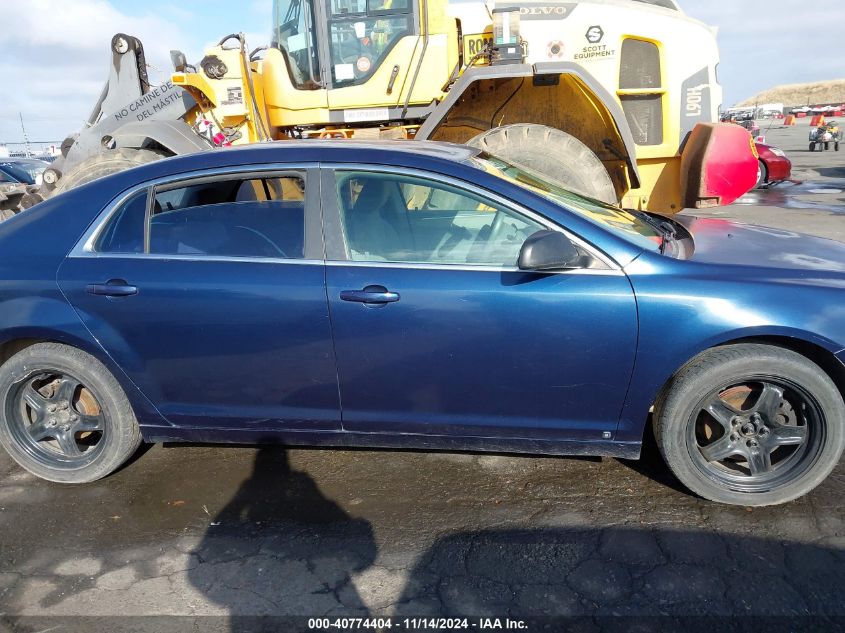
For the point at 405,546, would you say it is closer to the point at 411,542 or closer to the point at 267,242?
the point at 411,542

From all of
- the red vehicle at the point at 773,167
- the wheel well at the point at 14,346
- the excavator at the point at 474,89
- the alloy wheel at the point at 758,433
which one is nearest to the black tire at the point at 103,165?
the excavator at the point at 474,89

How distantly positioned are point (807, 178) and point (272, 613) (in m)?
19.5

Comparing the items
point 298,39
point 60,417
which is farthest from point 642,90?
point 60,417

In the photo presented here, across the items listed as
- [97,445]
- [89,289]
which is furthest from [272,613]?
[89,289]

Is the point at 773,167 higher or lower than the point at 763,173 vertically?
higher

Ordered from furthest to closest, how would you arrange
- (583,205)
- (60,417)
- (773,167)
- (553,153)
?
1. (773,167)
2. (553,153)
3. (60,417)
4. (583,205)

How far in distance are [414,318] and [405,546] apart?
39.0 inches

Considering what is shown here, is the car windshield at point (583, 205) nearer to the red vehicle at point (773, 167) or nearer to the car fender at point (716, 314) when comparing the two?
the car fender at point (716, 314)

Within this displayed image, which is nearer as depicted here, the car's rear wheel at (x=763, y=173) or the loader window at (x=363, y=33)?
the loader window at (x=363, y=33)

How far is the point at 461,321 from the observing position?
108 inches

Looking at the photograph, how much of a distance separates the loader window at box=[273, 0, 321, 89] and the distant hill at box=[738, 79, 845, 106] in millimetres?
101916

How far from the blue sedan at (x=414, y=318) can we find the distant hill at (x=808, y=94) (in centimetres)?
10411

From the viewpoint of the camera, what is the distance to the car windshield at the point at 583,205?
9.73 ft

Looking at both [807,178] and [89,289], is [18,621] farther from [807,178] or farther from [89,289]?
[807,178]
